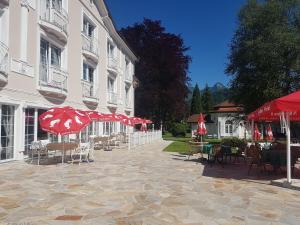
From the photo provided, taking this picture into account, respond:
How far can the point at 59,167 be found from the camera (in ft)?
42.4

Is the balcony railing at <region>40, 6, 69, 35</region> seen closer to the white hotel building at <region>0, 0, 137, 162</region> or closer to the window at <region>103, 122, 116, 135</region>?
the white hotel building at <region>0, 0, 137, 162</region>

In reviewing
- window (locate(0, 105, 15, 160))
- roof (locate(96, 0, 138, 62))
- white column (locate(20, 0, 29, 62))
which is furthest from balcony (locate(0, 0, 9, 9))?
roof (locate(96, 0, 138, 62))

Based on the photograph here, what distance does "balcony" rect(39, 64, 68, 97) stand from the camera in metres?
16.0

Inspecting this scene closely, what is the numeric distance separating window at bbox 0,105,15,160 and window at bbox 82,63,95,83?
8297 mm

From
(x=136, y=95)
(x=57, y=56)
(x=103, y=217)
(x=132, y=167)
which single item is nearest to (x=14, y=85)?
(x=57, y=56)

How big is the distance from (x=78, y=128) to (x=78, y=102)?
27.2 feet

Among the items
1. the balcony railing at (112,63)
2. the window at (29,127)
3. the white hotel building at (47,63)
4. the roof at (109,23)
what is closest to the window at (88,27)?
the white hotel building at (47,63)

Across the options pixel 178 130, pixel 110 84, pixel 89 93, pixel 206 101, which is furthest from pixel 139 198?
pixel 206 101

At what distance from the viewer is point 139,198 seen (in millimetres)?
7766

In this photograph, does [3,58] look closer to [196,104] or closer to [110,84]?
[110,84]

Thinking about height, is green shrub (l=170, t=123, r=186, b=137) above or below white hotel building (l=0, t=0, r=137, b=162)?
below

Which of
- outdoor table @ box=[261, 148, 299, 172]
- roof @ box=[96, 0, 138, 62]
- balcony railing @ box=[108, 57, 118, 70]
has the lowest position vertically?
outdoor table @ box=[261, 148, 299, 172]

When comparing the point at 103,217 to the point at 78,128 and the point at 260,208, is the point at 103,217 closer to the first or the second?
the point at 260,208

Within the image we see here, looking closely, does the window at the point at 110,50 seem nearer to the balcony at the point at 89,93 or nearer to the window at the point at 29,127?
the balcony at the point at 89,93
